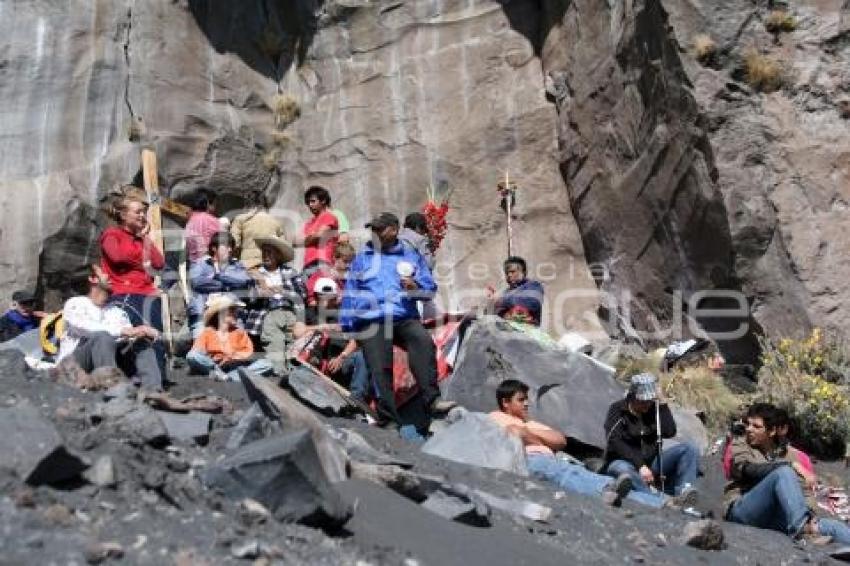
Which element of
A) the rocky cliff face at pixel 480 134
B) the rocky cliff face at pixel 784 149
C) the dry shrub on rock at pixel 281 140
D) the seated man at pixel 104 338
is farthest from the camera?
the dry shrub on rock at pixel 281 140

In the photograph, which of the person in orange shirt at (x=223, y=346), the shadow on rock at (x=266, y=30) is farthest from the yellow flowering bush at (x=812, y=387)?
the shadow on rock at (x=266, y=30)

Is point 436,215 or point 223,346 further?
point 436,215

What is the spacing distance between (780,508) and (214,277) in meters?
5.02

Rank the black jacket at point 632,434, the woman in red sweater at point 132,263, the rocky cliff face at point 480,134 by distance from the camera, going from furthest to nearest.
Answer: the rocky cliff face at point 480,134 < the woman in red sweater at point 132,263 < the black jacket at point 632,434

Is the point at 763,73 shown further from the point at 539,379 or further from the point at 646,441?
the point at 646,441

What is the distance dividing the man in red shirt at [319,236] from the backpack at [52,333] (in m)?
2.76

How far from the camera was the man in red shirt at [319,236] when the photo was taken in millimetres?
10742

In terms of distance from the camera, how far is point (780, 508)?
7.03 meters

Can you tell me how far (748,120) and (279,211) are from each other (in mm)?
7325

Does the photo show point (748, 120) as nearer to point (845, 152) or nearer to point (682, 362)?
point (845, 152)

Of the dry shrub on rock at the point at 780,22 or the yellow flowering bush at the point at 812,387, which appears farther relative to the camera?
the dry shrub on rock at the point at 780,22

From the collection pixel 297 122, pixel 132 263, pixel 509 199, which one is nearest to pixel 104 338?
pixel 132 263

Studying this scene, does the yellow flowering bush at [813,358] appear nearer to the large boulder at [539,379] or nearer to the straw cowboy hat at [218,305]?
the large boulder at [539,379]

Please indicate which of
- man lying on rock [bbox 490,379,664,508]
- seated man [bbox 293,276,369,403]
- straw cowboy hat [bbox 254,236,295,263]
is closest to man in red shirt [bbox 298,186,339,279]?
straw cowboy hat [bbox 254,236,295,263]
